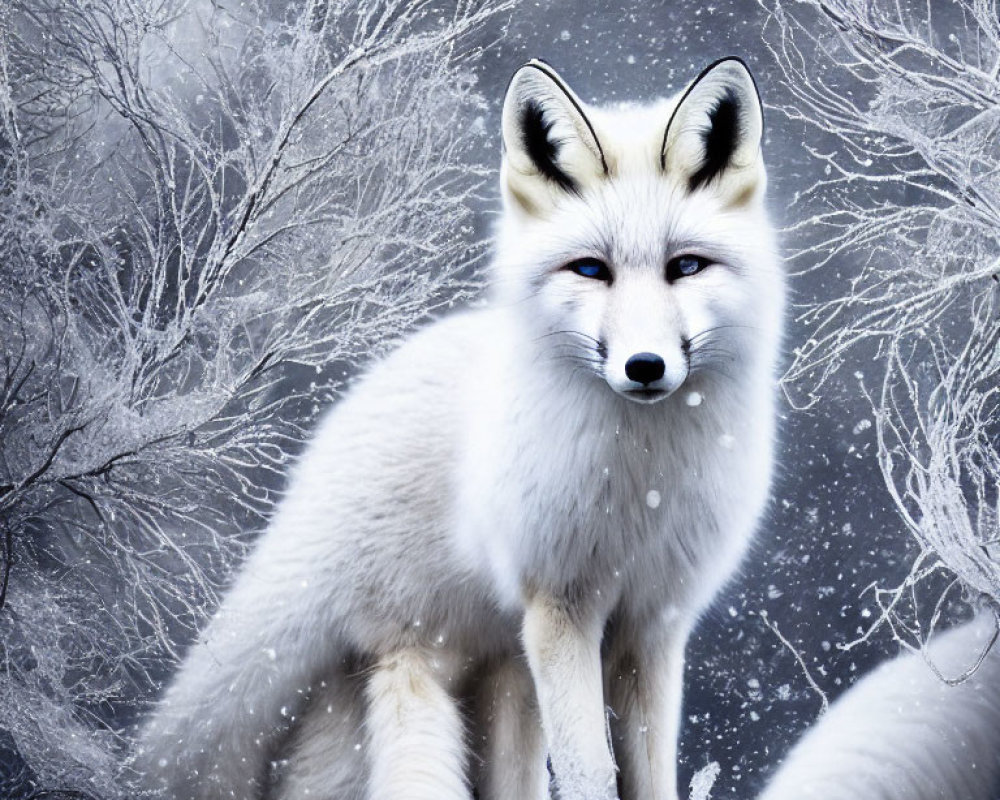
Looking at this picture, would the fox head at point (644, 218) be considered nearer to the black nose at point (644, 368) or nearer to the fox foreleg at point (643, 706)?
the black nose at point (644, 368)

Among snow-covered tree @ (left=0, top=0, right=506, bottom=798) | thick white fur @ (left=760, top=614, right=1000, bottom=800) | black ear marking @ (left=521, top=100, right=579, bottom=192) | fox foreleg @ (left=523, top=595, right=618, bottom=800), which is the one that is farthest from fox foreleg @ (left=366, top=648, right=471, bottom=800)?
black ear marking @ (left=521, top=100, right=579, bottom=192)

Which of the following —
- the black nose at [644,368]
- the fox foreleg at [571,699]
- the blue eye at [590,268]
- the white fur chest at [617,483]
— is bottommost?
the fox foreleg at [571,699]

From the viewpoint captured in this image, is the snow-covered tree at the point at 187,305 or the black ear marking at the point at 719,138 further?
the snow-covered tree at the point at 187,305

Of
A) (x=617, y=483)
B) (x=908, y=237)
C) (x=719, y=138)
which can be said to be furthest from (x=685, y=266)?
(x=908, y=237)

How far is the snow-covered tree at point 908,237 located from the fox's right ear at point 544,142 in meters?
0.58

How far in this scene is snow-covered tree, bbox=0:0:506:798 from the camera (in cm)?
207

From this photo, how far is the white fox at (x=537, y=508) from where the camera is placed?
162 centimetres

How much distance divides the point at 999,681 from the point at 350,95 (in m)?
1.71

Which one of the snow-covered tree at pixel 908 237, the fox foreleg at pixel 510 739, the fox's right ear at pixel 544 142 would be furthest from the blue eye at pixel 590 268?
the fox foreleg at pixel 510 739

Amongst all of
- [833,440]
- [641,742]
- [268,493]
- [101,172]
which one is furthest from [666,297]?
[101,172]

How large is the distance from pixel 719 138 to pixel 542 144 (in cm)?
28

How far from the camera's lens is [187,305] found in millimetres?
2076

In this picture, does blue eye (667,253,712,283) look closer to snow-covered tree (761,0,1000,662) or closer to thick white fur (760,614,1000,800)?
snow-covered tree (761,0,1000,662)

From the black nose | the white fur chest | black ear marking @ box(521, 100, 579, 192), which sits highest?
black ear marking @ box(521, 100, 579, 192)
